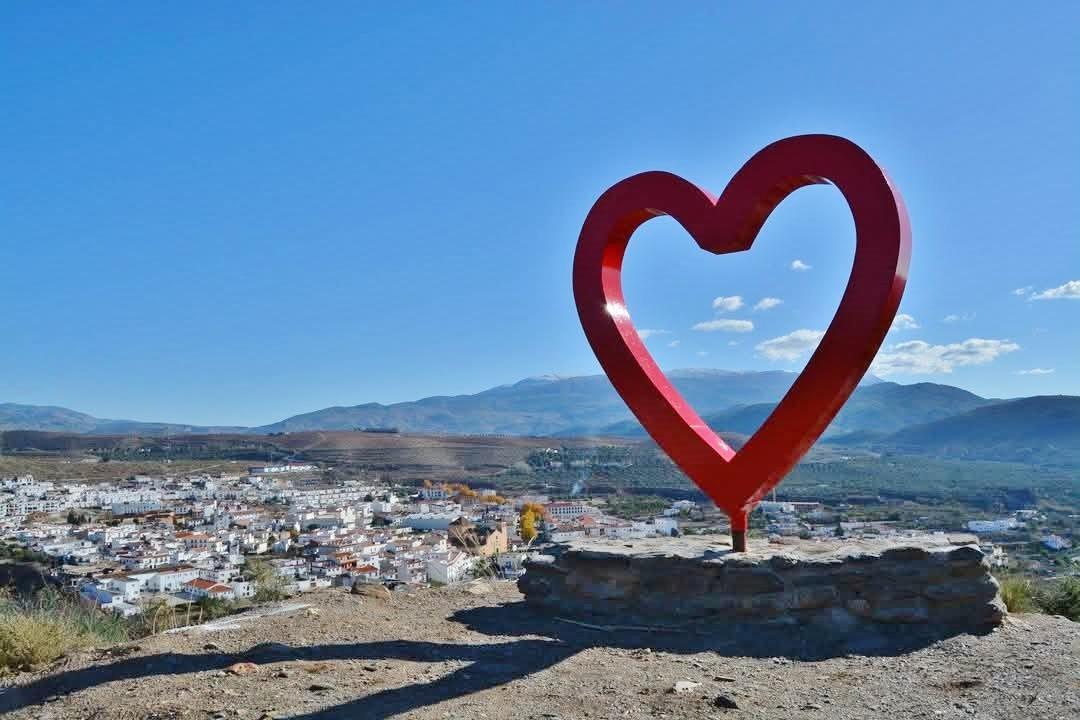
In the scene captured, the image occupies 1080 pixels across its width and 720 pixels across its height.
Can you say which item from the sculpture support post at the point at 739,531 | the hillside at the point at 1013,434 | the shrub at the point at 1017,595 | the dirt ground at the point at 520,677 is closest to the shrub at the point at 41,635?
the dirt ground at the point at 520,677

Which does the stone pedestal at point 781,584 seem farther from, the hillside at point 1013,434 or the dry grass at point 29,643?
the hillside at point 1013,434

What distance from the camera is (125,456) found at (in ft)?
370

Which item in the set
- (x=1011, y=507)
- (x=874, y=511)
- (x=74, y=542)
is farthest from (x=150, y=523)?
(x=1011, y=507)

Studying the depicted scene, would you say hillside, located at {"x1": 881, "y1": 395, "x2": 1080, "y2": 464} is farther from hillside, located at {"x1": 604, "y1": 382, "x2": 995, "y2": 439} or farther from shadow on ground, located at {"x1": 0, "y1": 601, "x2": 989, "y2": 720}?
shadow on ground, located at {"x1": 0, "y1": 601, "x2": 989, "y2": 720}

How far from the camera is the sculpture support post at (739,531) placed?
9.55 metres

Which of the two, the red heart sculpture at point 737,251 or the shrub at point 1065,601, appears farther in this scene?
the shrub at point 1065,601

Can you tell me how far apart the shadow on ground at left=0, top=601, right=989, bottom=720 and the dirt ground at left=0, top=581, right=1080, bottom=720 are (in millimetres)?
24

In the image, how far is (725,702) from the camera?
5965 mm

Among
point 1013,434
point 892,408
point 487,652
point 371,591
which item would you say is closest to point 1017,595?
point 487,652

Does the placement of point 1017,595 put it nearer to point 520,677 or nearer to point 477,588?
point 520,677

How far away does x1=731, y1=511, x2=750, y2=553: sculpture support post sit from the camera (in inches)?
376

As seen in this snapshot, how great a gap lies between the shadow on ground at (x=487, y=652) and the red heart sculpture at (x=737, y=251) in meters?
1.63

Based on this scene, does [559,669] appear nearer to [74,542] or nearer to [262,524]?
[74,542]

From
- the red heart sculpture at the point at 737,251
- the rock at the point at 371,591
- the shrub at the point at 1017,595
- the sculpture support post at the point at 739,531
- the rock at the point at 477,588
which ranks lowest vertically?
the rock at the point at 477,588
